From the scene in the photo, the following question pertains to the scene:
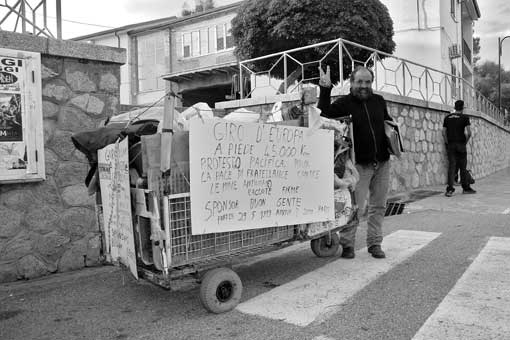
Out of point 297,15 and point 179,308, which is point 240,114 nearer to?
point 179,308

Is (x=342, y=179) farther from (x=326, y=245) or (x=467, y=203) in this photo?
(x=467, y=203)

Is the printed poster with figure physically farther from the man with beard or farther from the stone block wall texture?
the man with beard

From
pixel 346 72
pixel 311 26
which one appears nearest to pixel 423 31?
pixel 346 72

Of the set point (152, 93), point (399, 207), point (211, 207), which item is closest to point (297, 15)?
point (399, 207)

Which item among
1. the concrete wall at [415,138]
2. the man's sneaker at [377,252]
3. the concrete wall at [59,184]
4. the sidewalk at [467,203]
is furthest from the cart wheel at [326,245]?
the concrete wall at [415,138]

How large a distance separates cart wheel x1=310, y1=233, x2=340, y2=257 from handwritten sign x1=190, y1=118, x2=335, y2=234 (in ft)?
2.44

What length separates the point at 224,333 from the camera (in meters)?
3.08

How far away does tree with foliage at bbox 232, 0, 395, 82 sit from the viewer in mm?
12148

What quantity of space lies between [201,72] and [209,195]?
693 inches

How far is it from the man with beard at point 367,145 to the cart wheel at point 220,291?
168 cm

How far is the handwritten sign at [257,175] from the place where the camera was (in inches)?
129

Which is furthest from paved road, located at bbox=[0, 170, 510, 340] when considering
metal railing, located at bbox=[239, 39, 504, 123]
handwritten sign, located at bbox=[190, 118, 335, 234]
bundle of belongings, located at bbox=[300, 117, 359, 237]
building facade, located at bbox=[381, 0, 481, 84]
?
building facade, located at bbox=[381, 0, 481, 84]

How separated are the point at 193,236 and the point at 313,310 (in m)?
1.04

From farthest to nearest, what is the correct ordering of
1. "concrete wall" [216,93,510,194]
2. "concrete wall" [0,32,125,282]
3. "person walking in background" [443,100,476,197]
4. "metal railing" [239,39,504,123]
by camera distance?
"metal railing" [239,39,504,123] → "person walking in background" [443,100,476,197] → "concrete wall" [216,93,510,194] → "concrete wall" [0,32,125,282]
